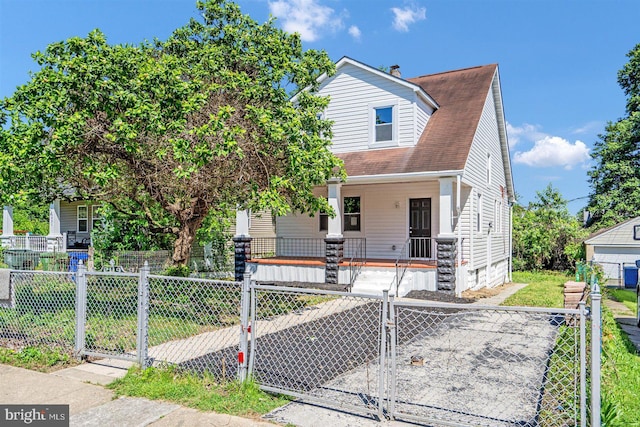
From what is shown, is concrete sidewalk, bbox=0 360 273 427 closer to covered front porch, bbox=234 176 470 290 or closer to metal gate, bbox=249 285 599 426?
metal gate, bbox=249 285 599 426

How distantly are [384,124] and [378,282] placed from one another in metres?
5.48

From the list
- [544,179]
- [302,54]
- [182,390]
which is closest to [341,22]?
[302,54]

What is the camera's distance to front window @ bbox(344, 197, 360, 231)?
50.6 ft

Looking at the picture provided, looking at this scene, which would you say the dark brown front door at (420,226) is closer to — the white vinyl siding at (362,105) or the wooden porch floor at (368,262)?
the wooden porch floor at (368,262)

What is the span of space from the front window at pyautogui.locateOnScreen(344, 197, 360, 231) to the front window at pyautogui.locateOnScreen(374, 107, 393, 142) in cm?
242

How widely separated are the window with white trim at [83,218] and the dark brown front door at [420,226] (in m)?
18.9

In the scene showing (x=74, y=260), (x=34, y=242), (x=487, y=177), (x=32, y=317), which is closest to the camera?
(x=32, y=317)

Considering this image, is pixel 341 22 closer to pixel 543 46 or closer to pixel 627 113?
pixel 543 46

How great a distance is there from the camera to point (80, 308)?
18.4ft

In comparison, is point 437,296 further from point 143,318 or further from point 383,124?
point 143,318

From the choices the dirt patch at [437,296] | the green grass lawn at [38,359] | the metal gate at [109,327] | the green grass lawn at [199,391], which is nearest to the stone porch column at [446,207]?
the dirt patch at [437,296]

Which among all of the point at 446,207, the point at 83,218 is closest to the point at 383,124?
the point at 446,207

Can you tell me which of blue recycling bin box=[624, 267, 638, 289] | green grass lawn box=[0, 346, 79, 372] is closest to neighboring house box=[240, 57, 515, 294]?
blue recycling bin box=[624, 267, 638, 289]

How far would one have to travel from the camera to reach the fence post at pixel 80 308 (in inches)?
219
